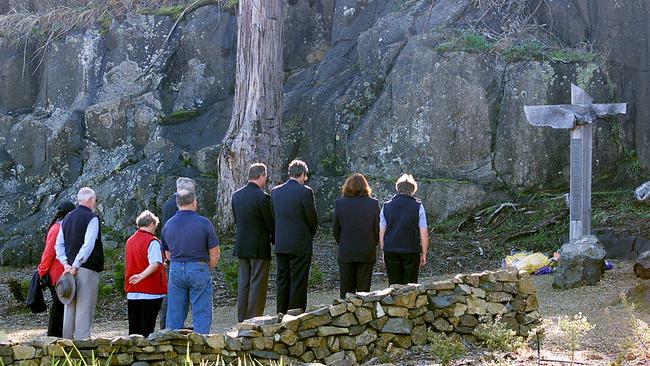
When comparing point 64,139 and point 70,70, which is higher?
point 70,70

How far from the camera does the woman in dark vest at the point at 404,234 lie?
10047mm

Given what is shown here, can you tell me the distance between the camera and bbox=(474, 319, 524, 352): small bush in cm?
816

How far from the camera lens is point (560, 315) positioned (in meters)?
10.5

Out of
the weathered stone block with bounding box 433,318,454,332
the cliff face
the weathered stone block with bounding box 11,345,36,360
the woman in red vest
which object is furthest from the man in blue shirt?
the cliff face

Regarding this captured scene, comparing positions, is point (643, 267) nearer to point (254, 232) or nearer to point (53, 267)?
point (254, 232)

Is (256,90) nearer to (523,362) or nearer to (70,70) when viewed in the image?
(70,70)

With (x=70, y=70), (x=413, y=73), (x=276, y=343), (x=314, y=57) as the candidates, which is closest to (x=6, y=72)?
(x=70, y=70)

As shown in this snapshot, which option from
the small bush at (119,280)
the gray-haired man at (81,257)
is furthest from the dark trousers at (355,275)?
the small bush at (119,280)

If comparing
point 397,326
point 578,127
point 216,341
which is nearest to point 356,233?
point 397,326

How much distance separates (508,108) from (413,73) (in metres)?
1.88

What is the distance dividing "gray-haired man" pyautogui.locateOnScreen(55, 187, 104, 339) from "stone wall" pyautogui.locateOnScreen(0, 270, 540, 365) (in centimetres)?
206

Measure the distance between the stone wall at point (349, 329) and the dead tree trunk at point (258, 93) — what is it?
8359mm

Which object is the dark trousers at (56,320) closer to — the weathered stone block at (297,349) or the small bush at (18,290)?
the weathered stone block at (297,349)

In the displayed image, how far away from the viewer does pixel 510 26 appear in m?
19.0
